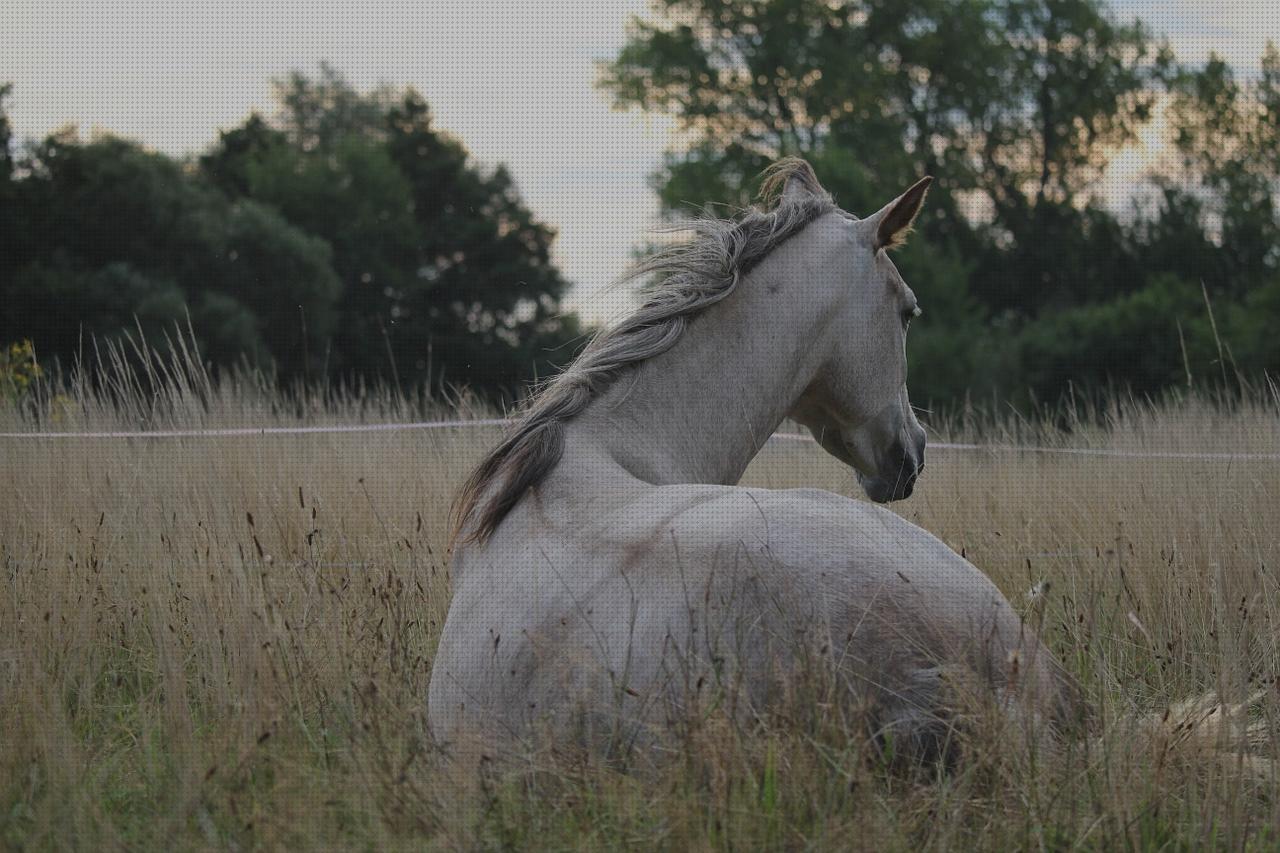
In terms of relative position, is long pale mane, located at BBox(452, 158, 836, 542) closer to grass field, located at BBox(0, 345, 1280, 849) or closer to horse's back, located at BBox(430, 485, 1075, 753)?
horse's back, located at BBox(430, 485, 1075, 753)

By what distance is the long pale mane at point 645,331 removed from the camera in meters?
3.22

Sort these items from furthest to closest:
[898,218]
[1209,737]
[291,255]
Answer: [291,255]
[898,218]
[1209,737]

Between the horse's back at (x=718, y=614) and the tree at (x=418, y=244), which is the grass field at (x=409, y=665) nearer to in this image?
the horse's back at (x=718, y=614)

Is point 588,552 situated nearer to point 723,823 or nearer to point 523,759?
point 523,759

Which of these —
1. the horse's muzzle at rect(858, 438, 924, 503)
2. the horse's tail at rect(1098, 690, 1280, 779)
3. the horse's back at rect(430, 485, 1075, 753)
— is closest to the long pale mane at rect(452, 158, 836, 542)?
the horse's back at rect(430, 485, 1075, 753)

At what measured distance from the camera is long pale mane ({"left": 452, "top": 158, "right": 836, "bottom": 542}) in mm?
3225

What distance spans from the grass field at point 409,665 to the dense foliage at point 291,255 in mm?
11866

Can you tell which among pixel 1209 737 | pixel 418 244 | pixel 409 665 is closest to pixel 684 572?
pixel 409 665

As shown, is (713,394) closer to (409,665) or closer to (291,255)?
(409,665)

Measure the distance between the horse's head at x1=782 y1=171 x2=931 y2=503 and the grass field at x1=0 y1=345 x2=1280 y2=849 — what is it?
79cm

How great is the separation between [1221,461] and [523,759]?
16.3 ft

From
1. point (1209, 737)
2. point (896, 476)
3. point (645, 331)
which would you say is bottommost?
point (1209, 737)

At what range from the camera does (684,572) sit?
8.52 feet

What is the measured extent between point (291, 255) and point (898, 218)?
999 inches
